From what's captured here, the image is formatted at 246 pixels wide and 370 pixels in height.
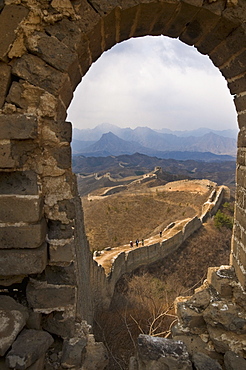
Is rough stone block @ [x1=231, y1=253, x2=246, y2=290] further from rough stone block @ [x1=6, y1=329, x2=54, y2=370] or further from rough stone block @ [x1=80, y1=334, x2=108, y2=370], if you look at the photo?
rough stone block @ [x1=6, y1=329, x2=54, y2=370]

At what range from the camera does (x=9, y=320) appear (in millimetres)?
2262

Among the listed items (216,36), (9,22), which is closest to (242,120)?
(216,36)

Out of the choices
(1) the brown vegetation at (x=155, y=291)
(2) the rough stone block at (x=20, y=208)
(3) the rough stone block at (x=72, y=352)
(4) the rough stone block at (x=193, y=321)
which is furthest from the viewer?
(1) the brown vegetation at (x=155, y=291)

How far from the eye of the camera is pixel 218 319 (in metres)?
3.04

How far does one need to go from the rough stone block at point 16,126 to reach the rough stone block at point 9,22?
19.9 inches

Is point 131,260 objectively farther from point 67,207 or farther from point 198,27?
point 198,27

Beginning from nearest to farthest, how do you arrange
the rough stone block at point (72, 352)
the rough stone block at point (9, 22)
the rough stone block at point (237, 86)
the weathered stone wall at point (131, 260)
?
the rough stone block at point (9, 22)
the rough stone block at point (72, 352)
the rough stone block at point (237, 86)
the weathered stone wall at point (131, 260)

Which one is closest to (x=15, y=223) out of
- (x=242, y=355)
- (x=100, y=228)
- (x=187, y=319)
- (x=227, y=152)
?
(x=187, y=319)

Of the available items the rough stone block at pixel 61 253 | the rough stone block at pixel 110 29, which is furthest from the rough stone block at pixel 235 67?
the rough stone block at pixel 61 253

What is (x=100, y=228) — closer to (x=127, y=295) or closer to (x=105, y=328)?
(x=127, y=295)

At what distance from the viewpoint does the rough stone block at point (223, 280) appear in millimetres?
3318

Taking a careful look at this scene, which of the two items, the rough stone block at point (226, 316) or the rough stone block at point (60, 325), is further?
the rough stone block at point (226, 316)

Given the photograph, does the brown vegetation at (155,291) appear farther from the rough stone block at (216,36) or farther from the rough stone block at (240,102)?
the rough stone block at (216,36)

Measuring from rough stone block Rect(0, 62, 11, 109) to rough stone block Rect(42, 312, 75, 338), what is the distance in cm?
204
